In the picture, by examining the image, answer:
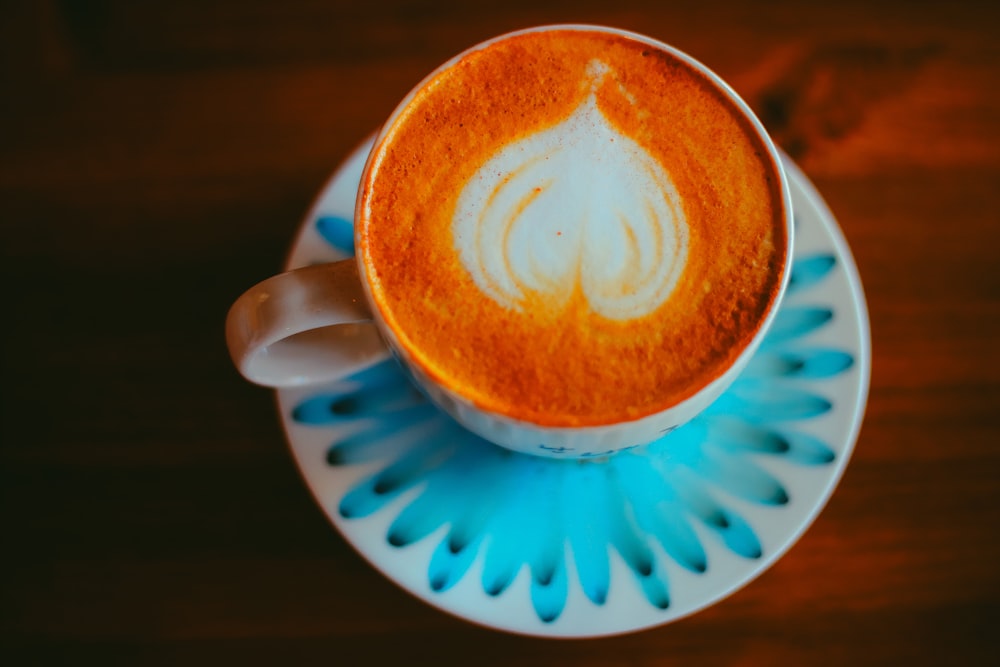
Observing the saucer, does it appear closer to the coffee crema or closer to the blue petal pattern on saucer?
the blue petal pattern on saucer

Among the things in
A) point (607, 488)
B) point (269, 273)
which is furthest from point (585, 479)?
point (269, 273)

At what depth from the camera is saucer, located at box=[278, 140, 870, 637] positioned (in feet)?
2.14

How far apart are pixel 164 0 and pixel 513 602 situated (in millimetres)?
802

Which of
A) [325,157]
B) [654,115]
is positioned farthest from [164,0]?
[654,115]

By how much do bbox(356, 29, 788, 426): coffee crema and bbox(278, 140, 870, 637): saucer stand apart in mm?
184

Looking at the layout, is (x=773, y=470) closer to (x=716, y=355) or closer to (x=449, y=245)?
(x=716, y=355)

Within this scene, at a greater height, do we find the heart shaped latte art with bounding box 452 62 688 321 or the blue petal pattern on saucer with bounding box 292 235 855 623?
the heart shaped latte art with bounding box 452 62 688 321

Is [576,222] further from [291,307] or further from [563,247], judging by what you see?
[291,307]

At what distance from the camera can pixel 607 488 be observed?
2.25 ft

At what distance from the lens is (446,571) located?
0.66 meters

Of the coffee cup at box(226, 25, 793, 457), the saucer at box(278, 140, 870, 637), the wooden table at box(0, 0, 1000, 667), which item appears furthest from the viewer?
the wooden table at box(0, 0, 1000, 667)

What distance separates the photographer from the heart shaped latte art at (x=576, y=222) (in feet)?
1.81

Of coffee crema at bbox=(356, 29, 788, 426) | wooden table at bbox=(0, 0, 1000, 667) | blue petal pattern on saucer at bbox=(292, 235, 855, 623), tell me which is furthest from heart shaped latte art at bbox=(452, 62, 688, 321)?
wooden table at bbox=(0, 0, 1000, 667)

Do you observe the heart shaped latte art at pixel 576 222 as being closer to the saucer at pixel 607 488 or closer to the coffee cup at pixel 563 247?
the coffee cup at pixel 563 247
